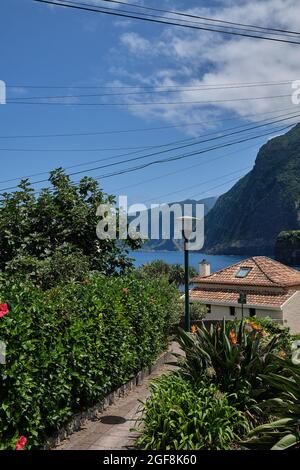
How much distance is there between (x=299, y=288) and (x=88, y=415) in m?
29.5

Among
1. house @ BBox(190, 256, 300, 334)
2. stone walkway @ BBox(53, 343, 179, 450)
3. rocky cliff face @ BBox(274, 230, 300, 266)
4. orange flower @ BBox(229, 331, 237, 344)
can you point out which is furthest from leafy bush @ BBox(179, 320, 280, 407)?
rocky cliff face @ BBox(274, 230, 300, 266)

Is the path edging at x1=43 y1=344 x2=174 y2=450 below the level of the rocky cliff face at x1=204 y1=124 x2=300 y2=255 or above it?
below

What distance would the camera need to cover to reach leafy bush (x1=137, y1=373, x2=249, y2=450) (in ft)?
16.9

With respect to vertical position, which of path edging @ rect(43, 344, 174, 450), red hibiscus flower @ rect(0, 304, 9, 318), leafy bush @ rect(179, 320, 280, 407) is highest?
red hibiscus flower @ rect(0, 304, 9, 318)

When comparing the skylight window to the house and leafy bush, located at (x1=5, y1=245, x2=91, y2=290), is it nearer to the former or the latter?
the house

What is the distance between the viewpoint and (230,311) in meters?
33.0

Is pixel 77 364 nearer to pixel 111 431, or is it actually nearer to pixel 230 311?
pixel 111 431

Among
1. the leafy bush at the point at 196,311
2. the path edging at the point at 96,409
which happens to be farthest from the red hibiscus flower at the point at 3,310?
the leafy bush at the point at 196,311

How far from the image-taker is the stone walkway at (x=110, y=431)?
18.7 feet

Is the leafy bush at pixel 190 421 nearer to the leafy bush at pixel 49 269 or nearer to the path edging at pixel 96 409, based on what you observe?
the path edging at pixel 96 409

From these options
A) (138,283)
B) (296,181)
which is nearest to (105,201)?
(138,283)

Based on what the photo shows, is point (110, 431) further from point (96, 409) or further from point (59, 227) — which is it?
point (59, 227)

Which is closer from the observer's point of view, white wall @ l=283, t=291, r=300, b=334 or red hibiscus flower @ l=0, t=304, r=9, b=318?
red hibiscus flower @ l=0, t=304, r=9, b=318

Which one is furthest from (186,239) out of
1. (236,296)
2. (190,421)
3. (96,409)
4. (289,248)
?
(289,248)
